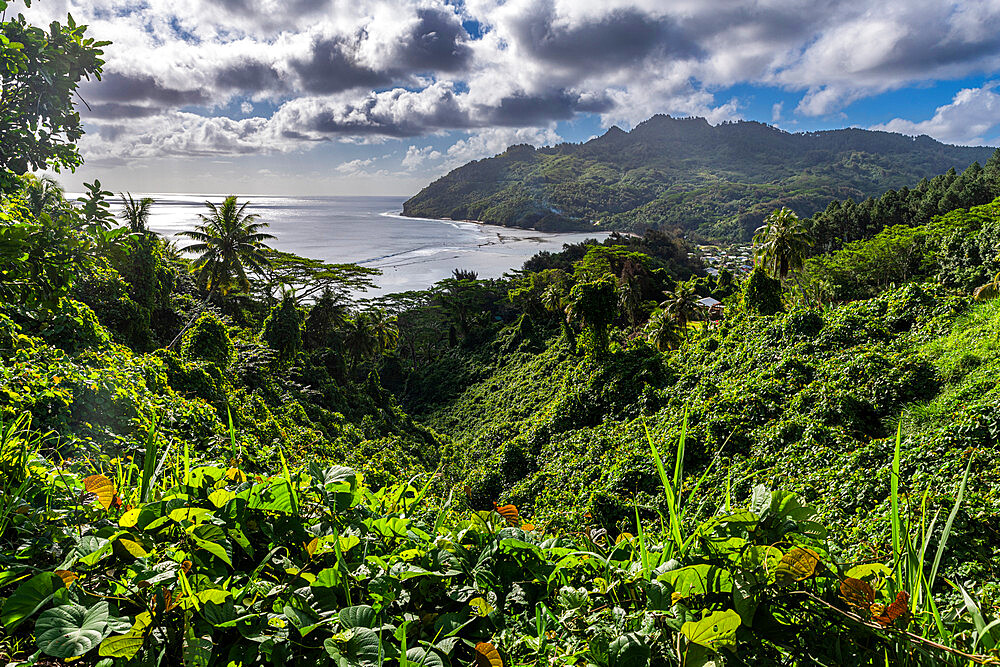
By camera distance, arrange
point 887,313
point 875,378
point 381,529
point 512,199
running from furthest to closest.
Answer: point 512,199
point 887,313
point 875,378
point 381,529

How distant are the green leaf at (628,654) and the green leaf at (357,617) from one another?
35 cm

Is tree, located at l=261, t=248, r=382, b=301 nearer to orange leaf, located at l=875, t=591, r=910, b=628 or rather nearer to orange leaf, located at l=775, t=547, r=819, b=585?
orange leaf, located at l=775, t=547, r=819, b=585

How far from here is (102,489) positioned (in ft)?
3.11

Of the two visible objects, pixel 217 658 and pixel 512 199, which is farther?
pixel 512 199

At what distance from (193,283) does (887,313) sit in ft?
86.9

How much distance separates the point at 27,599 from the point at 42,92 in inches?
179

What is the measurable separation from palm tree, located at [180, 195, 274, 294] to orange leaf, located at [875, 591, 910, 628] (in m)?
23.1

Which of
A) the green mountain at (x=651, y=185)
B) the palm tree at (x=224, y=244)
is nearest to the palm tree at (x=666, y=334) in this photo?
the palm tree at (x=224, y=244)

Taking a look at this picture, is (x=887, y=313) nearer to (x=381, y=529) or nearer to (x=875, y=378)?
(x=875, y=378)

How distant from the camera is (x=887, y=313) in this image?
10367 millimetres

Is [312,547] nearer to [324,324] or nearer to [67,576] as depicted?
[67,576]

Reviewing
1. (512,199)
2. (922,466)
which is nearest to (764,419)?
(922,466)

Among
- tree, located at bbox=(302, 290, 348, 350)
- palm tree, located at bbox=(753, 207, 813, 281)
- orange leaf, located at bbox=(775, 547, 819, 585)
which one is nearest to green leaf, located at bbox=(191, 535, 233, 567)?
orange leaf, located at bbox=(775, 547, 819, 585)

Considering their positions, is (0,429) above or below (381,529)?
above
